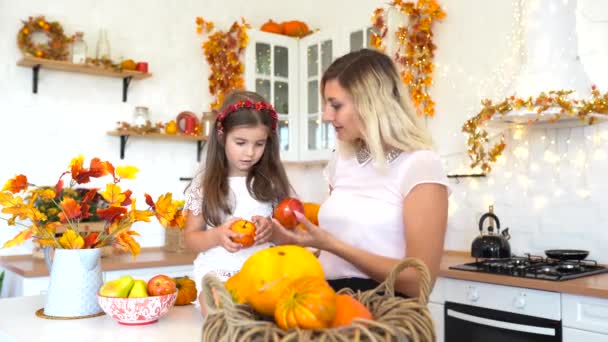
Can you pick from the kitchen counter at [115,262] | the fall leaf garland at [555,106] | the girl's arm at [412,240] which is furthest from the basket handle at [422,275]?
the kitchen counter at [115,262]

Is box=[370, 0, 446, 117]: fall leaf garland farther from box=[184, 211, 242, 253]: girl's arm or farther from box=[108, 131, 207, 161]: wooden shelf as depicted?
box=[184, 211, 242, 253]: girl's arm

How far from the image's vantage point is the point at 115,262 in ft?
9.84

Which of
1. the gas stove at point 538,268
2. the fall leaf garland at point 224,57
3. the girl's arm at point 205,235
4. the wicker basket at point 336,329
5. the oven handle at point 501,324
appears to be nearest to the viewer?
the wicker basket at point 336,329

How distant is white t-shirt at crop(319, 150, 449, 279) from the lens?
1.41 m

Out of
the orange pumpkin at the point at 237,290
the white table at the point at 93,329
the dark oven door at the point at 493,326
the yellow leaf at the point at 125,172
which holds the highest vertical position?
the yellow leaf at the point at 125,172

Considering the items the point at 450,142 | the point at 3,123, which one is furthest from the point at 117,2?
the point at 450,142

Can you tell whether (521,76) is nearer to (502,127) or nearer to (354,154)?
(502,127)

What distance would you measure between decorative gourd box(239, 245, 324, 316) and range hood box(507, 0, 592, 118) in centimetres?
200

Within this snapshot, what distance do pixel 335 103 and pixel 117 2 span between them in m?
2.59

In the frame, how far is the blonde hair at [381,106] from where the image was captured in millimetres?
1447

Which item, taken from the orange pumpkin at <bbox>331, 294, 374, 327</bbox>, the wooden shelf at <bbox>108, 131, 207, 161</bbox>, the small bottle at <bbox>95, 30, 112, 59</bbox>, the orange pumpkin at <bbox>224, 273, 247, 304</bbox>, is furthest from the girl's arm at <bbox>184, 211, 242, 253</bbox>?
the small bottle at <bbox>95, 30, 112, 59</bbox>

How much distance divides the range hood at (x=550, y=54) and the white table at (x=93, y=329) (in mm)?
1816

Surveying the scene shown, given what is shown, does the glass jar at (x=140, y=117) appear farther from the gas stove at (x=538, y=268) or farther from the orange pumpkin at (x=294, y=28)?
the gas stove at (x=538, y=268)

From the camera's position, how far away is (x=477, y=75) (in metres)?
3.28
